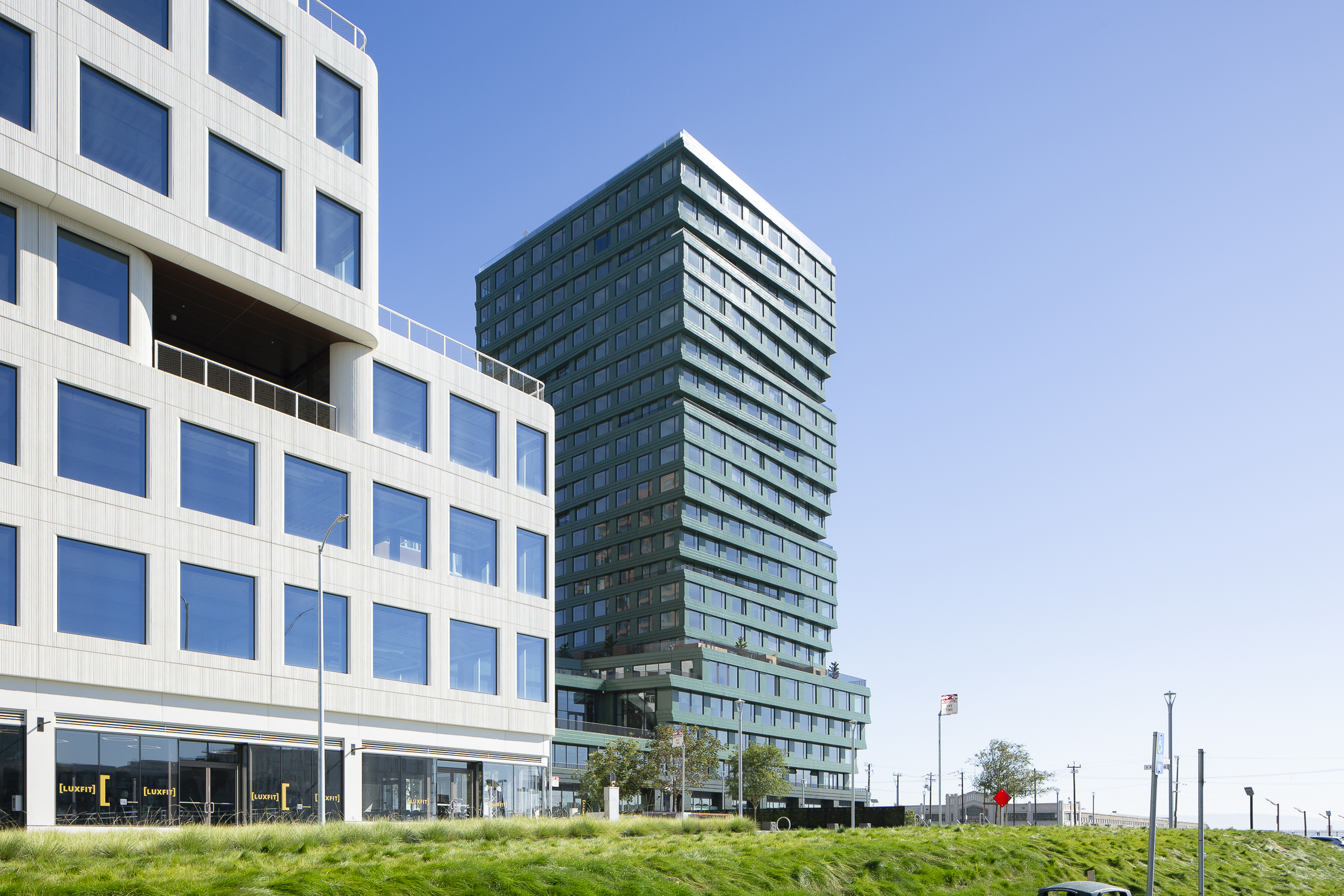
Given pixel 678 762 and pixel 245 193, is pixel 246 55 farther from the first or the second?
pixel 678 762

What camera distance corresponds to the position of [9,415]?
31.5 meters

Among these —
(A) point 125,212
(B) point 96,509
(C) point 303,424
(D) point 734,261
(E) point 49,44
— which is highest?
(D) point 734,261

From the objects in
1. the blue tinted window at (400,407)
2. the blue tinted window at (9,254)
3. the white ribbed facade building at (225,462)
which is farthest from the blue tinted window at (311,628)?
the blue tinted window at (9,254)

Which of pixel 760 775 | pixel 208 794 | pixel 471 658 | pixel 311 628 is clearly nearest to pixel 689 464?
pixel 760 775

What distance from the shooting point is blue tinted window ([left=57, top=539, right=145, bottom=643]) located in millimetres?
32125

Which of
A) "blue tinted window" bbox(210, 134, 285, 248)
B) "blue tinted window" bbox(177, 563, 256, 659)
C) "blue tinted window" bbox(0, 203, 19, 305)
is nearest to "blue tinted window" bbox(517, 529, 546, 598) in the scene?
"blue tinted window" bbox(177, 563, 256, 659)

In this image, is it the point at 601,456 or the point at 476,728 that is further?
the point at 601,456

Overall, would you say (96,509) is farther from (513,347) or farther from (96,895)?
(513,347)

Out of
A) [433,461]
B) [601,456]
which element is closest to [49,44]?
[433,461]

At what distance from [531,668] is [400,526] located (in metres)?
9.63

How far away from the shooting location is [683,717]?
107m

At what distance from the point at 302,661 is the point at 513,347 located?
341 ft

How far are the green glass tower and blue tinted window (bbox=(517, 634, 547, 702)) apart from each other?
181 ft

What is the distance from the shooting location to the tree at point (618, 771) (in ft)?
273
